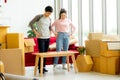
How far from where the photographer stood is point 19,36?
4.87 meters

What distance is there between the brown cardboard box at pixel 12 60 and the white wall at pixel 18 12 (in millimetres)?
3257

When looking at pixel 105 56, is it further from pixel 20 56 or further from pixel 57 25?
pixel 20 56

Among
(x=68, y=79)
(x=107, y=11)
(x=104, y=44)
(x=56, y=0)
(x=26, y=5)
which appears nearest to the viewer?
(x=68, y=79)

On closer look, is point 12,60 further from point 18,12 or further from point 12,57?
point 18,12

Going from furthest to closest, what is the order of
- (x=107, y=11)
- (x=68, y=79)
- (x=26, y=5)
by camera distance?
(x=26, y=5) → (x=107, y=11) → (x=68, y=79)

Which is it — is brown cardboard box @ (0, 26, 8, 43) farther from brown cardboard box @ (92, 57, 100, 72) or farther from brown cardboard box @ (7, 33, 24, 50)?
brown cardboard box @ (92, 57, 100, 72)

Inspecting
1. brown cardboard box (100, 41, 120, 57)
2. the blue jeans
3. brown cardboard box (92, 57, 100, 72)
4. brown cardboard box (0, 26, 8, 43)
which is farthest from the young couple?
brown cardboard box (100, 41, 120, 57)

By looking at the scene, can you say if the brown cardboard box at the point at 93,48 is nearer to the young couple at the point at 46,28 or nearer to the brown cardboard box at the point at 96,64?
the brown cardboard box at the point at 96,64

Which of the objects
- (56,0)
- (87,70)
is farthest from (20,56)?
(56,0)

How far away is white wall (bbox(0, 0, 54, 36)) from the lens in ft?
25.6

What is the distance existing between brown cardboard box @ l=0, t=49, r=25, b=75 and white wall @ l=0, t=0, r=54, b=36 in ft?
10.7

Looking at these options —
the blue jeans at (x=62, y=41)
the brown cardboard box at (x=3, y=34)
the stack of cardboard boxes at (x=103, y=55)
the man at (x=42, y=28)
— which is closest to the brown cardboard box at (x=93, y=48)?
the stack of cardboard boxes at (x=103, y=55)

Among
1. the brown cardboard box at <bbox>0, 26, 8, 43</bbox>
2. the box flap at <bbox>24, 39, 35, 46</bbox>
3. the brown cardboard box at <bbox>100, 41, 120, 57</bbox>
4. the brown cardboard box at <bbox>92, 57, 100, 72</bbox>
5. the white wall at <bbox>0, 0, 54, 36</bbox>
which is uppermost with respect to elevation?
the white wall at <bbox>0, 0, 54, 36</bbox>

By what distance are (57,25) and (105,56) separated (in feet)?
3.87
